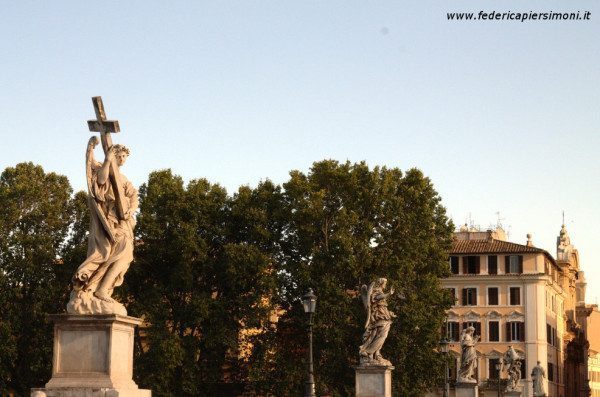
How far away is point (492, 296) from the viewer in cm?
8750

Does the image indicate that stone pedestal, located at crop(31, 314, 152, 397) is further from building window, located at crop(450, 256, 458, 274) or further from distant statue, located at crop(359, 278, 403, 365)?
building window, located at crop(450, 256, 458, 274)

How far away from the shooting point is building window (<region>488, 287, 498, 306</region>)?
87312 millimetres

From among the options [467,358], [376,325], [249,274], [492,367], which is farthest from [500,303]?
[376,325]

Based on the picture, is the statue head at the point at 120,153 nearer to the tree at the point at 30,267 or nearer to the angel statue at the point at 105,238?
the angel statue at the point at 105,238

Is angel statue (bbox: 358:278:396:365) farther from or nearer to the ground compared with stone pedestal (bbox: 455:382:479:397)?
farther from the ground

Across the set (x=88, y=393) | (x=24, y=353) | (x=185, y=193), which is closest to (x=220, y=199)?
(x=185, y=193)

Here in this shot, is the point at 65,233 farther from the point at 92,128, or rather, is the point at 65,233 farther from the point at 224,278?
the point at 92,128

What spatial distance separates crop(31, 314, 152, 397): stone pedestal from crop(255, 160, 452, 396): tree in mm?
38396

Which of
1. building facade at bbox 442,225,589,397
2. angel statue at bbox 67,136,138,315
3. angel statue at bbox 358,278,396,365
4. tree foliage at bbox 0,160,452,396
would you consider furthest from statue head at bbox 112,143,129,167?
building facade at bbox 442,225,589,397

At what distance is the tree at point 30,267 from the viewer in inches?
2026

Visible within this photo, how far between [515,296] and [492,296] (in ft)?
6.03

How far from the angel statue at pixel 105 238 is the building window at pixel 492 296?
7626 cm

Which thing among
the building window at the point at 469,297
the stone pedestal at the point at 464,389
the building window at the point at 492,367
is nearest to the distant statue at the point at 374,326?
the stone pedestal at the point at 464,389

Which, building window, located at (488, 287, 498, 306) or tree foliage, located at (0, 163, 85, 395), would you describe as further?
building window, located at (488, 287, 498, 306)
